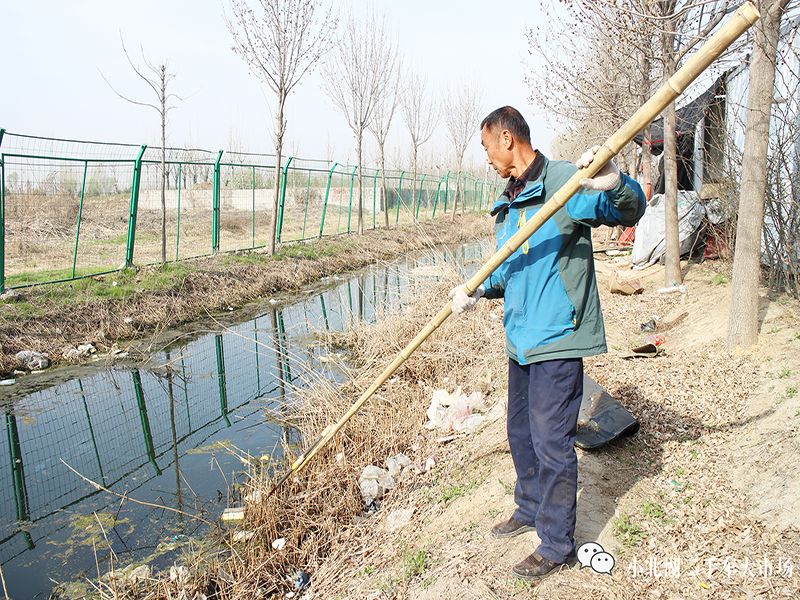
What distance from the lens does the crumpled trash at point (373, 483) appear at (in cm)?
354

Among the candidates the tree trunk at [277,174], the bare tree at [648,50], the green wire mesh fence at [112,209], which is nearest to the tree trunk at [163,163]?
the green wire mesh fence at [112,209]

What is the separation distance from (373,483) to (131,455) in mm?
2224

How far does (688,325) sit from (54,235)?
337 inches

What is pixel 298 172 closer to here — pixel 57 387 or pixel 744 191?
pixel 57 387

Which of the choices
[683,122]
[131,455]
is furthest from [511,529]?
[683,122]

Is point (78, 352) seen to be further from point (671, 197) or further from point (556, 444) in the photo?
point (671, 197)

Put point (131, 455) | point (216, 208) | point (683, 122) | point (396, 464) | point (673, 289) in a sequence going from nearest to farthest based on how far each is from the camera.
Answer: point (396, 464) → point (131, 455) → point (673, 289) → point (683, 122) → point (216, 208)

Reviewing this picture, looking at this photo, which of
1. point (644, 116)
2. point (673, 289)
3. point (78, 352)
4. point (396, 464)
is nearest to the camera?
point (644, 116)

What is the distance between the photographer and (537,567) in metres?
2.22

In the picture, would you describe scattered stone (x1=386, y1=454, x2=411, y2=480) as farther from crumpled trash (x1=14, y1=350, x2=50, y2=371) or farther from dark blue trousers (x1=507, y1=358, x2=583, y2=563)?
crumpled trash (x1=14, y1=350, x2=50, y2=371)

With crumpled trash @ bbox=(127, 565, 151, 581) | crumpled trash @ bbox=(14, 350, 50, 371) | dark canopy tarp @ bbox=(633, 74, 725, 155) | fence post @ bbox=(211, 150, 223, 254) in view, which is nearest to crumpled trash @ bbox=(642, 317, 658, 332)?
dark canopy tarp @ bbox=(633, 74, 725, 155)

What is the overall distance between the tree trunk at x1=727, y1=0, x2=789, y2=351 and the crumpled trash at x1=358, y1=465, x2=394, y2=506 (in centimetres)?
288

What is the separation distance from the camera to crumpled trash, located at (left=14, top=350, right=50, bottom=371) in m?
6.02

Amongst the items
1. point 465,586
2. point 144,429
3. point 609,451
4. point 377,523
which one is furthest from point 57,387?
point 609,451
